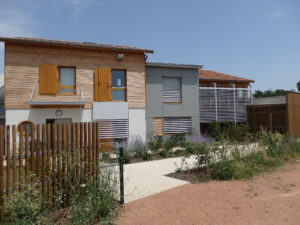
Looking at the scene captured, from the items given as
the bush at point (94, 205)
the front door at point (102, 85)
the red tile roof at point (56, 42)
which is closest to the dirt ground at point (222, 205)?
the bush at point (94, 205)

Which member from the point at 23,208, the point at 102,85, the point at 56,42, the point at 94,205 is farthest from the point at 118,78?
the point at 23,208

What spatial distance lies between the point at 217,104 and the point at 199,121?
2.26 metres

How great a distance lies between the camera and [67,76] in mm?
12906

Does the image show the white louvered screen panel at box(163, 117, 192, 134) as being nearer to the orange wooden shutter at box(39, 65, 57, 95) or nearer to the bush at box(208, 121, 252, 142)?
the bush at box(208, 121, 252, 142)

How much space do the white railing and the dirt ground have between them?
10.7m

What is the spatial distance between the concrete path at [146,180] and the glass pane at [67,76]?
686 centimetres

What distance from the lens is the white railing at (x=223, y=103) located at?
16.5 metres

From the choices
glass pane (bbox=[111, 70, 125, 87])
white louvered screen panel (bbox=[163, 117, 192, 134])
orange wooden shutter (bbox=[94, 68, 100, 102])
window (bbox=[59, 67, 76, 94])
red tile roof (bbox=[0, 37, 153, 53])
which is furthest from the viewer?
white louvered screen panel (bbox=[163, 117, 192, 134])

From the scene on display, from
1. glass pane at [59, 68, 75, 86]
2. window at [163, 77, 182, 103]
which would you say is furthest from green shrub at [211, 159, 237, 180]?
glass pane at [59, 68, 75, 86]

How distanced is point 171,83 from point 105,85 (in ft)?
14.9

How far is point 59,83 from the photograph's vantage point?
12766mm

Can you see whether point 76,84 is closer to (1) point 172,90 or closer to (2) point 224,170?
(1) point 172,90

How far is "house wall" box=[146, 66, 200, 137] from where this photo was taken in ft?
47.9

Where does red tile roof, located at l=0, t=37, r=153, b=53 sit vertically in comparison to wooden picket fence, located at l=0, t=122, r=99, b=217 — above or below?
above
